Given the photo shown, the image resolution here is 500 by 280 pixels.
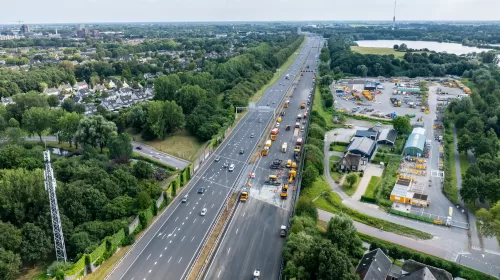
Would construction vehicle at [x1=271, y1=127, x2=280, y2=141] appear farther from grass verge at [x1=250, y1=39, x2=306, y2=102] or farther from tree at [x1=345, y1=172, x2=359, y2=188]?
grass verge at [x1=250, y1=39, x2=306, y2=102]

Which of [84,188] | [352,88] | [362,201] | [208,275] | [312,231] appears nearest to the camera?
[208,275]

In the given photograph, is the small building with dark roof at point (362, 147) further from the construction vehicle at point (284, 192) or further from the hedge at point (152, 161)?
the hedge at point (152, 161)

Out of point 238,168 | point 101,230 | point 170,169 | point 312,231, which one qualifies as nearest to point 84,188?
point 101,230

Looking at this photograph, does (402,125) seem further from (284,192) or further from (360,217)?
(284,192)

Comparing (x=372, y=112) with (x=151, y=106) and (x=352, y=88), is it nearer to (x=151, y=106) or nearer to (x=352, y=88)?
(x=352, y=88)

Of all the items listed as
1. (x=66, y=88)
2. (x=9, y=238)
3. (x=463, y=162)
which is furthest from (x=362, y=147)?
(x=66, y=88)

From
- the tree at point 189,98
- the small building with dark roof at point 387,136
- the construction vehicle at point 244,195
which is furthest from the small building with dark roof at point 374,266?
the tree at point 189,98
